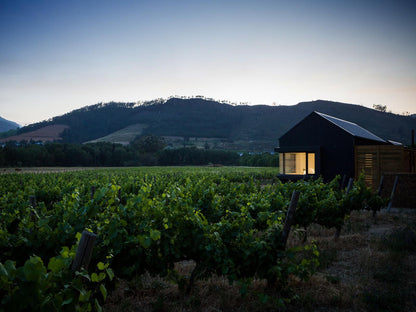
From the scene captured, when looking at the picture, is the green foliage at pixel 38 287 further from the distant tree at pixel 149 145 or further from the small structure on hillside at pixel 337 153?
the distant tree at pixel 149 145

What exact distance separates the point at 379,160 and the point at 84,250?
46.3 ft

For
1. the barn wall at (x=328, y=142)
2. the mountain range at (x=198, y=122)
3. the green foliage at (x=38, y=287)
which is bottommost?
the green foliage at (x=38, y=287)

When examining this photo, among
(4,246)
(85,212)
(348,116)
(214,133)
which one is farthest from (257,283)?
(214,133)

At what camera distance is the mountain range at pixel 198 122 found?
76.0 m

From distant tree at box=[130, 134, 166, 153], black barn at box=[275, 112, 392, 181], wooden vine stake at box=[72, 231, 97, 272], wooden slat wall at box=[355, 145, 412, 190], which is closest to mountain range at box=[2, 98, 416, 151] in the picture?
distant tree at box=[130, 134, 166, 153]

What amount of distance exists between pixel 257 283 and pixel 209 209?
1491 mm

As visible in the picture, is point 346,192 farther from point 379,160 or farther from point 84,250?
point 84,250

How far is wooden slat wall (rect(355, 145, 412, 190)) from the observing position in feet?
41.3

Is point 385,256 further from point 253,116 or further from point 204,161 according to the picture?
point 253,116

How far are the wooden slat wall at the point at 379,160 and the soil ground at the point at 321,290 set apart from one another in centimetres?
799

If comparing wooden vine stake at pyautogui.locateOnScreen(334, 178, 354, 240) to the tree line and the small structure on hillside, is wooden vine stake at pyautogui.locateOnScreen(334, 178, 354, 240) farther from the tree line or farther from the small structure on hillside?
the tree line

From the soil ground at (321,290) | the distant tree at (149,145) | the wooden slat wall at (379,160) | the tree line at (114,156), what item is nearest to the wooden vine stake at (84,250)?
the soil ground at (321,290)

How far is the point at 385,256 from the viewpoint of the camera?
5.36m

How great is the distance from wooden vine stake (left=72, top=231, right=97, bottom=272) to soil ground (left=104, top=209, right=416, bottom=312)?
1.85 metres
